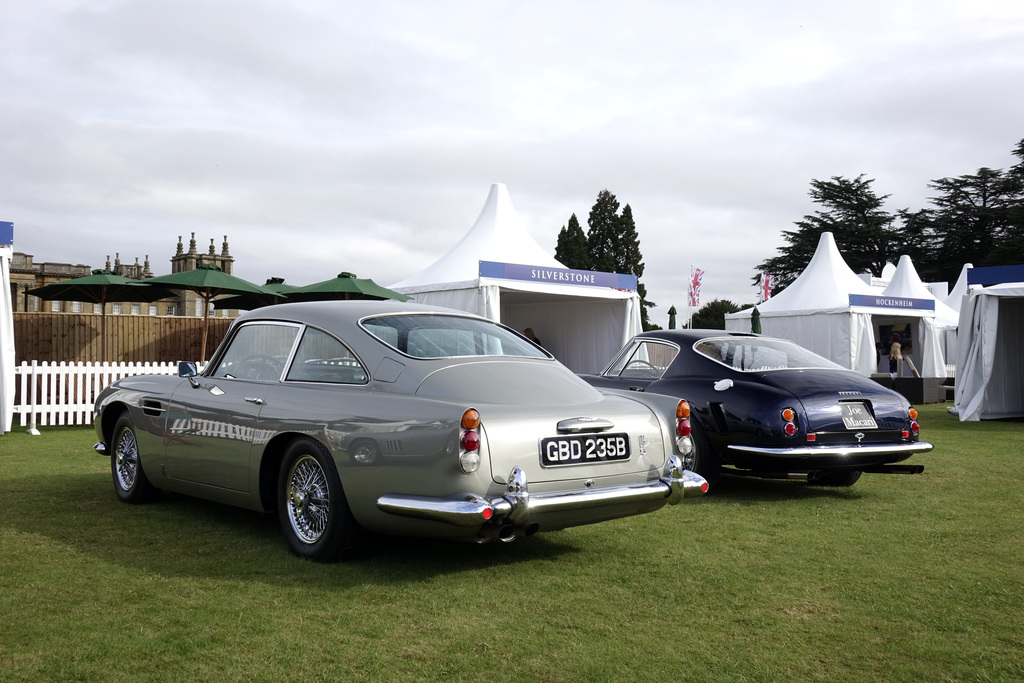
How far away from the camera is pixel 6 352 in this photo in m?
12.4

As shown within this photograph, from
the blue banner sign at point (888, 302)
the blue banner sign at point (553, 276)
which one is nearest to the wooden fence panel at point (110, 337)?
the blue banner sign at point (553, 276)

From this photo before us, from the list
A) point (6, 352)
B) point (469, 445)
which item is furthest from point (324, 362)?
point (6, 352)

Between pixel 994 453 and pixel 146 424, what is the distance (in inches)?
380

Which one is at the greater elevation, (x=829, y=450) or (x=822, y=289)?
(x=822, y=289)

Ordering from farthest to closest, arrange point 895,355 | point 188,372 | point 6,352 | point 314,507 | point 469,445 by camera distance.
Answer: point 895,355 < point 6,352 < point 188,372 < point 314,507 < point 469,445

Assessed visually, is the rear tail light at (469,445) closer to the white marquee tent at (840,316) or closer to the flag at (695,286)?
the white marquee tent at (840,316)

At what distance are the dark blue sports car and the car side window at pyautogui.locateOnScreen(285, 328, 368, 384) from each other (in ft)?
10.7

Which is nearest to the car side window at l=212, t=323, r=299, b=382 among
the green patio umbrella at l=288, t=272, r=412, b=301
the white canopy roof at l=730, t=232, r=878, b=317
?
the green patio umbrella at l=288, t=272, r=412, b=301

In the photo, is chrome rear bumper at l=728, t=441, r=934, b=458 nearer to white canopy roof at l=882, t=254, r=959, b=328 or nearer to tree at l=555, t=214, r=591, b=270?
white canopy roof at l=882, t=254, r=959, b=328

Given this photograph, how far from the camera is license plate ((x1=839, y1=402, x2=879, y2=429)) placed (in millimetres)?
7240

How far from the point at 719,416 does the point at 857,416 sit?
3.60 feet

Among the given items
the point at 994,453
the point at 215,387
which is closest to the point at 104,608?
the point at 215,387

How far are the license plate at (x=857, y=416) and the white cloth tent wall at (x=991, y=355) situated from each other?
10.2 metres

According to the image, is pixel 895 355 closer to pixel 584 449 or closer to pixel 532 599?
pixel 584 449
